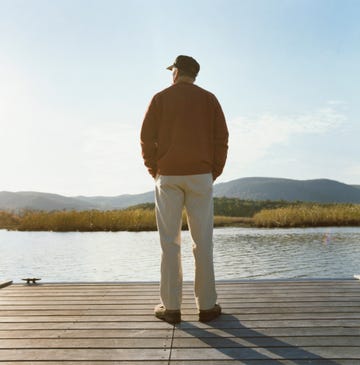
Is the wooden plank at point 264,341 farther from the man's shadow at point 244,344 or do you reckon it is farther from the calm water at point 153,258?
the calm water at point 153,258

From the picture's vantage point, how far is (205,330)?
117 inches

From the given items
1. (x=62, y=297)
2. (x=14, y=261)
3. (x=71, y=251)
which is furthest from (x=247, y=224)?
(x=62, y=297)

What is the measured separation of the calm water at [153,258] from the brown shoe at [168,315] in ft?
13.2

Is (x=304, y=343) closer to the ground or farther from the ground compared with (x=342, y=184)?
closer to the ground

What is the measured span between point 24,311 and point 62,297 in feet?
1.72

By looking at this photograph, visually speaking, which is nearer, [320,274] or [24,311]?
[24,311]

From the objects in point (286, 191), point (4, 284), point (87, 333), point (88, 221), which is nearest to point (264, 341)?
point (87, 333)

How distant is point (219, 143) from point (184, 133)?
0.95 feet

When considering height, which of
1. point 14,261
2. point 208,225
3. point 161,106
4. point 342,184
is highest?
point 342,184

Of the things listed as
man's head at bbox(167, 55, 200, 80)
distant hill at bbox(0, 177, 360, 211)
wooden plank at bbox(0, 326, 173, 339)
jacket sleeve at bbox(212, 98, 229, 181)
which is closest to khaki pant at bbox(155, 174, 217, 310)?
jacket sleeve at bbox(212, 98, 229, 181)

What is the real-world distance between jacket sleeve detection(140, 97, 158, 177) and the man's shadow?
1136 mm

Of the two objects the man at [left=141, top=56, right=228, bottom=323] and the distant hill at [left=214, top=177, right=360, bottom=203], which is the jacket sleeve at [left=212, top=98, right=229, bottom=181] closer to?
the man at [left=141, top=56, right=228, bottom=323]

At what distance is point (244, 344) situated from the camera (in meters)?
2.70

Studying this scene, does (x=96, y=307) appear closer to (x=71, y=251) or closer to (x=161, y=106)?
(x=161, y=106)
